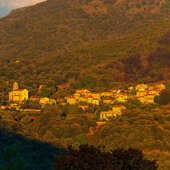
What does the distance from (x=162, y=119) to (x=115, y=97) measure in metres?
19.5

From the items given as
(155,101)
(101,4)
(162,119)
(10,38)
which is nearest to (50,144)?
(162,119)

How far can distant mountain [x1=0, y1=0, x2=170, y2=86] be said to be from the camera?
83.4 metres

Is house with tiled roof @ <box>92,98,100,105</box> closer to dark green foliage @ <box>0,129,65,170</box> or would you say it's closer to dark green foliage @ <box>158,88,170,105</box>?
dark green foliage @ <box>158,88,170,105</box>

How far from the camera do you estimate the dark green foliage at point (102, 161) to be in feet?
40.6

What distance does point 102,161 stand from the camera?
12516mm

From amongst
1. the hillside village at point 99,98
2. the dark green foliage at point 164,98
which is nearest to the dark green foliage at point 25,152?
the hillside village at point 99,98

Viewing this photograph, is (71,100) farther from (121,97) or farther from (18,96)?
(18,96)

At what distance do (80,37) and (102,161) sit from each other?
132 m

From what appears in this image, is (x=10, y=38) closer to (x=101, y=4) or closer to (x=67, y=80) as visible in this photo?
(x=101, y=4)

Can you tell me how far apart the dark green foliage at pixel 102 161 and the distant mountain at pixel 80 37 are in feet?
193

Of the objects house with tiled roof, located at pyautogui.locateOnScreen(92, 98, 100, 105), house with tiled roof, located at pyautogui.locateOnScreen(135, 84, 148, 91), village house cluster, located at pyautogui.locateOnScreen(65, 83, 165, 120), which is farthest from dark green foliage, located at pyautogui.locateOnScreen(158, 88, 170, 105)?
house with tiled roof, located at pyautogui.locateOnScreen(135, 84, 148, 91)

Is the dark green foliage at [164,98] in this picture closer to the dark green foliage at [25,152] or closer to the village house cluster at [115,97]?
the village house cluster at [115,97]

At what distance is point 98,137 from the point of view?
3519 centimetres

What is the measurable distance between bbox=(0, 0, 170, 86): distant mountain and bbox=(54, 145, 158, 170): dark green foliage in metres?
58.7
